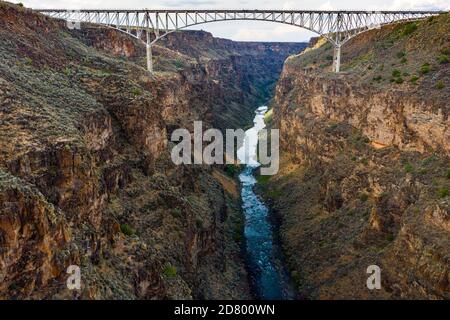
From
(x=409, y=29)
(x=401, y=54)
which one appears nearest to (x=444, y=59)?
(x=401, y=54)

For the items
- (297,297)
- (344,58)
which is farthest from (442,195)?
(344,58)

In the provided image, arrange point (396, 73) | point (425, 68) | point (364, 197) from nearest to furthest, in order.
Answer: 1. point (364, 197)
2. point (425, 68)
3. point (396, 73)

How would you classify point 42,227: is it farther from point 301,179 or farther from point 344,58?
point 344,58

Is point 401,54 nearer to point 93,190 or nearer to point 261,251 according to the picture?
point 261,251

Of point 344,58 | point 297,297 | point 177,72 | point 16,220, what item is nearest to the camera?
point 16,220

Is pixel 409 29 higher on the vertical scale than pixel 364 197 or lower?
higher

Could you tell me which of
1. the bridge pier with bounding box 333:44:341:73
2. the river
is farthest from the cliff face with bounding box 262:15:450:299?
the bridge pier with bounding box 333:44:341:73
